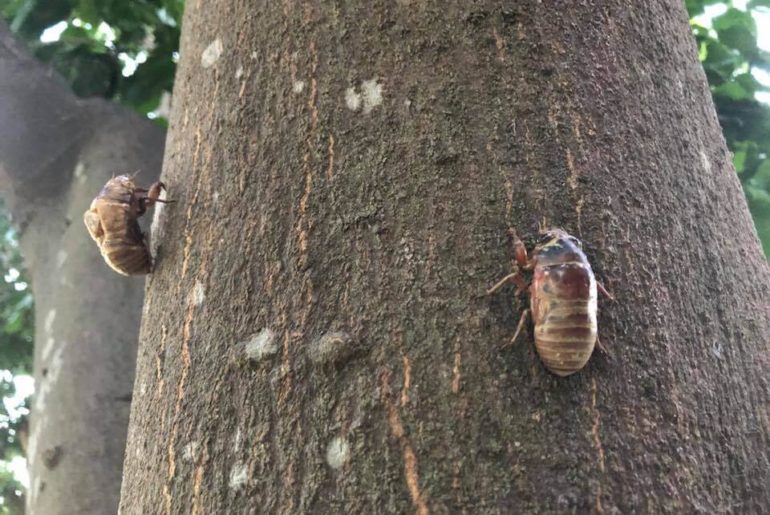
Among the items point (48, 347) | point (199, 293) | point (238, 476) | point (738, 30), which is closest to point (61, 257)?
point (48, 347)

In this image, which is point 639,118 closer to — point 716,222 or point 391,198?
point 716,222

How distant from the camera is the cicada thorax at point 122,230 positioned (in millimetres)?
1465

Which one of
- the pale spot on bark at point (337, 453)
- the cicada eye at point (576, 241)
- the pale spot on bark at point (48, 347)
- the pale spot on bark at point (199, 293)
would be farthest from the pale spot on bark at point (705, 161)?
the pale spot on bark at point (48, 347)

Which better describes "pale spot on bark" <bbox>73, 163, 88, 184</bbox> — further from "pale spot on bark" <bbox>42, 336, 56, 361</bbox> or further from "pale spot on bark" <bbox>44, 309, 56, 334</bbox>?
"pale spot on bark" <bbox>42, 336, 56, 361</bbox>

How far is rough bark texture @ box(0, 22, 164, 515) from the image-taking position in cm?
224

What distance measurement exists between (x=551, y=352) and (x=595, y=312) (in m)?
0.11

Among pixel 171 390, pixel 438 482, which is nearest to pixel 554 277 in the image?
pixel 438 482

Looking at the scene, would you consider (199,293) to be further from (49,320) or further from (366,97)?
(49,320)

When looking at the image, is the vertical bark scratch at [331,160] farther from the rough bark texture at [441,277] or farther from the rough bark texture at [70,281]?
the rough bark texture at [70,281]

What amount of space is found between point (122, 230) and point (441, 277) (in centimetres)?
83

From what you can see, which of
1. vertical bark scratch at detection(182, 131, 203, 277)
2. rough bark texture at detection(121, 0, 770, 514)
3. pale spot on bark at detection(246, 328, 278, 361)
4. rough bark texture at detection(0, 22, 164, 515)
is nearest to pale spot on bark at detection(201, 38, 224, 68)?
rough bark texture at detection(121, 0, 770, 514)

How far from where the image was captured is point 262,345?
42.5 inches

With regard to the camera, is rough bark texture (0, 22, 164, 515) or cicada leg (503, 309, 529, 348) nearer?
cicada leg (503, 309, 529, 348)

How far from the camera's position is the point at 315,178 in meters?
1.16
